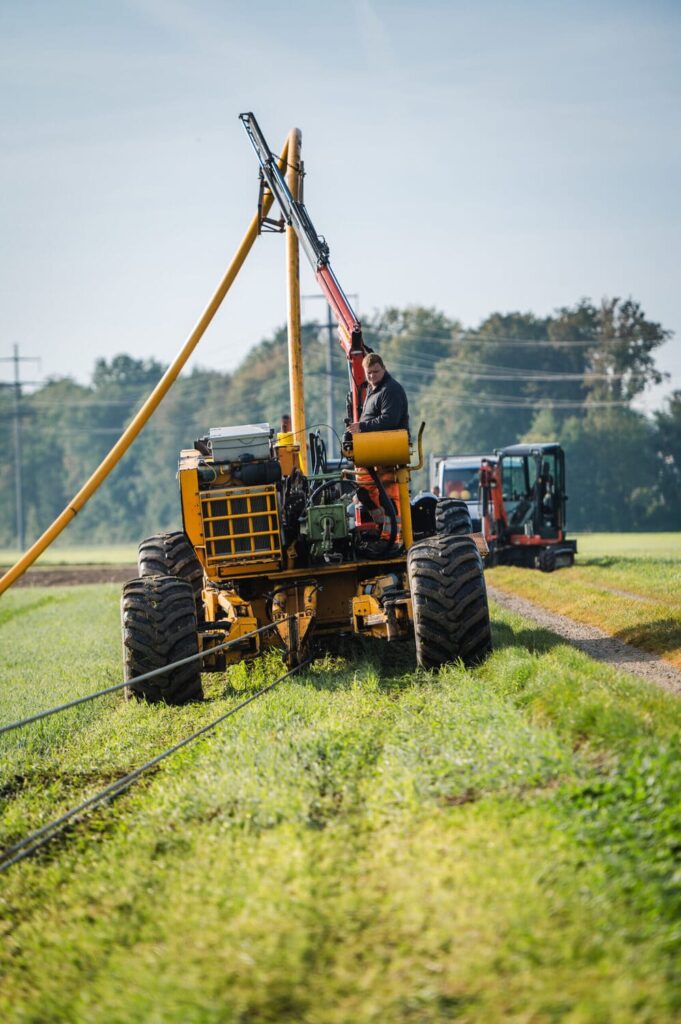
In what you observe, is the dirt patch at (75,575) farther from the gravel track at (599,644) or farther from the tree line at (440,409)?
the gravel track at (599,644)

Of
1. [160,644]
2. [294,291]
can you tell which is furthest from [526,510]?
[160,644]

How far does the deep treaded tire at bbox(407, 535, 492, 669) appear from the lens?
11336 millimetres

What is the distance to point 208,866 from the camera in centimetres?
654

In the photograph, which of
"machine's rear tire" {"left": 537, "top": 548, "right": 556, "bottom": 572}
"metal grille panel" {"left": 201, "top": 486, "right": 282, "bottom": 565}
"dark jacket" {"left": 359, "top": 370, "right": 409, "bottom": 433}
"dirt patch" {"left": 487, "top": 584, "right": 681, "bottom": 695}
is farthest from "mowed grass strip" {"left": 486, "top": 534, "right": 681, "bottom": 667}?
"metal grille panel" {"left": 201, "top": 486, "right": 282, "bottom": 565}

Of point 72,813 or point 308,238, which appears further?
point 308,238

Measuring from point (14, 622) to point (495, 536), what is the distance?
11.2 m

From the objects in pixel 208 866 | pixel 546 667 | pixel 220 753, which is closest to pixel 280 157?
pixel 546 667

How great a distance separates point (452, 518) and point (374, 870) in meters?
9.67

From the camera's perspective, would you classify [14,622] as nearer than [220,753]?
No

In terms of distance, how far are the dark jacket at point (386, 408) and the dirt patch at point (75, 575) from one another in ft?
82.5

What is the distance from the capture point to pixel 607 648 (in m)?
14.2

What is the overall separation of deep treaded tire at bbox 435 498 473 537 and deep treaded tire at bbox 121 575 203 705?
4.19m

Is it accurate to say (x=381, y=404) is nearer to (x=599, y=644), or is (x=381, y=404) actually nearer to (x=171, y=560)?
(x=171, y=560)

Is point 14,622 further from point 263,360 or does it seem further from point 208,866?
point 263,360
